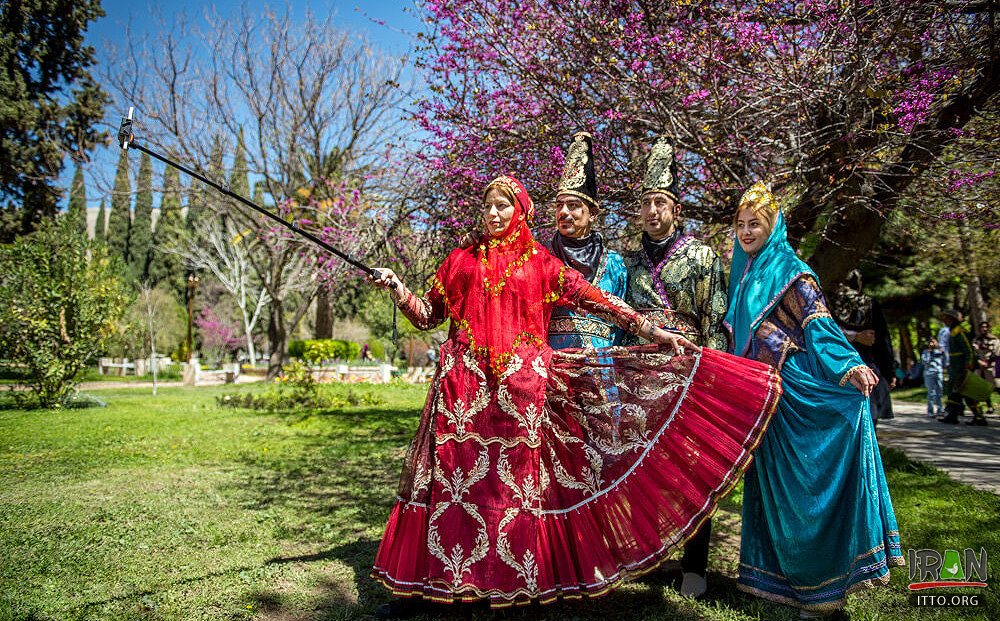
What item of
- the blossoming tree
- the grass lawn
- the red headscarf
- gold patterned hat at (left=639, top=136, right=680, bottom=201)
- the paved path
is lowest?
the paved path

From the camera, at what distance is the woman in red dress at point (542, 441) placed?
2889 millimetres

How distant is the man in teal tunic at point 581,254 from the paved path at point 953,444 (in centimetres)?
443

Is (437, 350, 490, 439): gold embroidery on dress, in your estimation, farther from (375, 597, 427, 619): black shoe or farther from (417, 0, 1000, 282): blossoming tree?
(417, 0, 1000, 282): blossoming tree

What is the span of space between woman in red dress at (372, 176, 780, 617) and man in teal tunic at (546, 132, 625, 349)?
0.86ft

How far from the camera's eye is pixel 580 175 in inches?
148

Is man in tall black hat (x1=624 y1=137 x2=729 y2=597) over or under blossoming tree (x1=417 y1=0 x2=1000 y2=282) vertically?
under

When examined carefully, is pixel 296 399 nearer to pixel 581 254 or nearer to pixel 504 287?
pixel 581 254

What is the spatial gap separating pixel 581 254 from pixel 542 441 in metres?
1.17

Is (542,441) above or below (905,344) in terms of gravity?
below

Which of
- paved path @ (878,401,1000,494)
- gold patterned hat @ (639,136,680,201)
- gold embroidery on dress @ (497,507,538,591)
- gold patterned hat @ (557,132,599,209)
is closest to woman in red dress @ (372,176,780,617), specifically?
gold embroidery on dress @ (497,507,538,591)

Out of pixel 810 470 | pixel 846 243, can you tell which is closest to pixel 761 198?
pixel 810 470

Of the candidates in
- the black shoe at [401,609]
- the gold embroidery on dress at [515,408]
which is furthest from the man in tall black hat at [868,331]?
the black shoe at [401,609]

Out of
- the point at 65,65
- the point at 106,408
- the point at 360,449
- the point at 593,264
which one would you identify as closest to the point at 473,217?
the point at 360,449

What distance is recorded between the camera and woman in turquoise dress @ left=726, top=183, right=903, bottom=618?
2.89 metres
